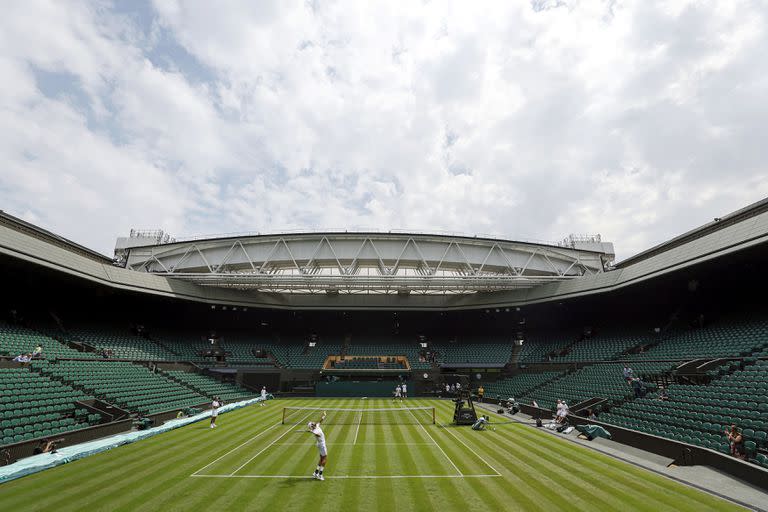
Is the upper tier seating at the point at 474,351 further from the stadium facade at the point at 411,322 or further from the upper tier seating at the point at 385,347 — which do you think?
the upper tier seating at the point at 385,347

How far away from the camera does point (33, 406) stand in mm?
18109

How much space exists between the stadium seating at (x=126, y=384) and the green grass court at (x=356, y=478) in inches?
240

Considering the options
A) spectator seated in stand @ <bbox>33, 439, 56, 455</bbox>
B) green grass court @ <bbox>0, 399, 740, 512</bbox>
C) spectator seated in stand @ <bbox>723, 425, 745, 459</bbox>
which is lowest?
green grass court @ <bbox>0, 399, 740, 512</bbox>

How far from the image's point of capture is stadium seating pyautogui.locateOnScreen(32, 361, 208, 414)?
22.6 meters

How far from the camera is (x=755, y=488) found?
1108 centimetres

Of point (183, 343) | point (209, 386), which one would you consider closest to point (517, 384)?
point (209, 386)

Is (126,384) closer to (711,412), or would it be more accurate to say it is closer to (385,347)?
(385,347)

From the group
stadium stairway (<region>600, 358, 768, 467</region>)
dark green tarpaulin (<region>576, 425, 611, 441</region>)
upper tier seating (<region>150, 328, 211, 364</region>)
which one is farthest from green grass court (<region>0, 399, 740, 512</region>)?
upper tier seating (<region>150, 328, 211, 364</region>)

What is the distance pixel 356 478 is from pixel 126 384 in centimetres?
2129

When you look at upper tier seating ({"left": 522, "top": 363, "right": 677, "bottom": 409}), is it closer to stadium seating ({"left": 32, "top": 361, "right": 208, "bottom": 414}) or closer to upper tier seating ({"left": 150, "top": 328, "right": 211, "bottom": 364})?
stadium seating ({"left": 32, "top": 361, "right": 208, "bottom": 414})

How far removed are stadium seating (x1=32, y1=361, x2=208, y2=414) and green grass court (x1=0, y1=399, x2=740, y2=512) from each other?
610 centimetres

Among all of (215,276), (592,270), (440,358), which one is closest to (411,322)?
(440,358)

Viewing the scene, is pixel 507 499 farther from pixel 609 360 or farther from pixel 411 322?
pixel 411 322

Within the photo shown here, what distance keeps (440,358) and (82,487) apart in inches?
1564
